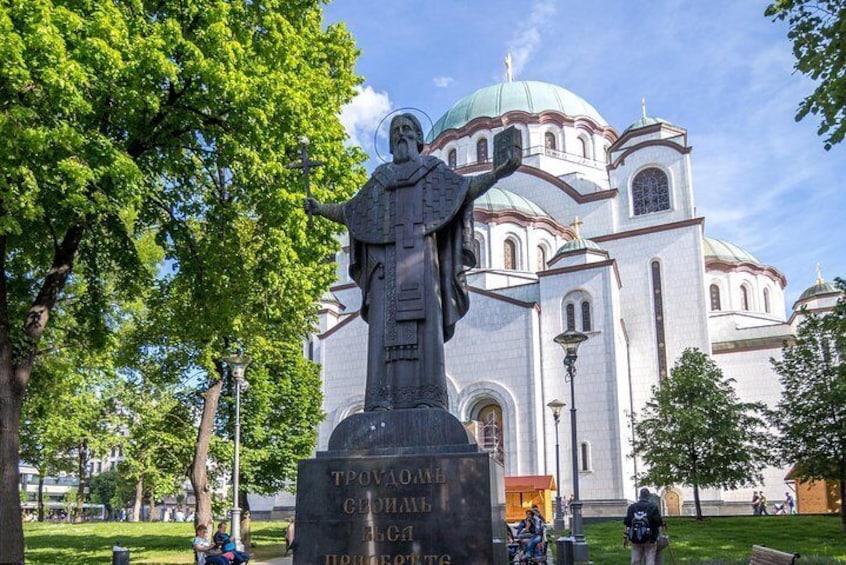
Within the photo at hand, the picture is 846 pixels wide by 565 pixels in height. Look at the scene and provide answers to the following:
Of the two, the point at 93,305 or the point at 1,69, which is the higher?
the point at 1,69

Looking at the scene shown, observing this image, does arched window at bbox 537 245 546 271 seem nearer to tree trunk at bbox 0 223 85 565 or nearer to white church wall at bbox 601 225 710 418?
white church wall at bbox 601 225 710 418

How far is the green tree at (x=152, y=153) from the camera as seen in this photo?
10.7 m

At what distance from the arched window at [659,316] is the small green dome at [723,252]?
8.24 meters

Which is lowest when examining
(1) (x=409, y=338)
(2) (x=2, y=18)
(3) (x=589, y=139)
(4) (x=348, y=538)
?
(4) (x=348, y=538)

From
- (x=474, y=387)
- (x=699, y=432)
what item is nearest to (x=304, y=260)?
(x=699, y=432)

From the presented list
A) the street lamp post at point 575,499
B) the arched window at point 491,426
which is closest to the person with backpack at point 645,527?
the street lamp post at point 575,499

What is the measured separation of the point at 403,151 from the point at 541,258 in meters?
35.1

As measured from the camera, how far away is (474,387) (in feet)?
119

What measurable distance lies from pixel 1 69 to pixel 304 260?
6.40 m

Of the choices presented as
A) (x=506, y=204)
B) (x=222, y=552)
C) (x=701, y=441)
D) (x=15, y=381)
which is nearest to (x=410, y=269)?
(x=15, y=381)

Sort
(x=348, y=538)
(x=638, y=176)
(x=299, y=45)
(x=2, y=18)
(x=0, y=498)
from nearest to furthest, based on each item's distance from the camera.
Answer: (x=348, y=538) → (x=2, y=18) → (x=0, y=498) → (x=299, y=45) → (x=638, y=176)

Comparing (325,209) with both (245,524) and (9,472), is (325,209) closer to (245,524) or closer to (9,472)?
(9,472)

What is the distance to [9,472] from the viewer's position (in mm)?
11578

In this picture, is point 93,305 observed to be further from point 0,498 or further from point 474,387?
point 474,387
